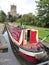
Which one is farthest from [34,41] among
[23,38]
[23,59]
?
[23,59]

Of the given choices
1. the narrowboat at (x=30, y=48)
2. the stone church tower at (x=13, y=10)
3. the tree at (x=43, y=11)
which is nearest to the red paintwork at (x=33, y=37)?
the narrowboat at (x=30, y=48)

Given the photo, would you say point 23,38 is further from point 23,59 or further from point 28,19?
point 28,19

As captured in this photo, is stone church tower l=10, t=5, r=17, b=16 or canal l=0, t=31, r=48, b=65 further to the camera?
stone church tower l=10, t=5, r=17, b=16

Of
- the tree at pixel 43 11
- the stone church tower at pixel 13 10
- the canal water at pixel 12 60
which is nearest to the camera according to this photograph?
the canal water at pixel 12 60

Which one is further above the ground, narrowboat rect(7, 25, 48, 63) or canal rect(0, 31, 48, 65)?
narrowboat rect(7, 25, 48, 63)

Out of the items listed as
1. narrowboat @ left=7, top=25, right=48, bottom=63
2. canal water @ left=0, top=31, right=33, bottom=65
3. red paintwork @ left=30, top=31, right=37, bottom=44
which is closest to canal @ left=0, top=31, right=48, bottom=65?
canal water @ left=0, top=31, right=33, bottom=65

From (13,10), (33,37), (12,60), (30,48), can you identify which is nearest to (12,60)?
(12,60)

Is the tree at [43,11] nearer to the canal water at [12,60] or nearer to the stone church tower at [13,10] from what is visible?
the canal water at [12,60]

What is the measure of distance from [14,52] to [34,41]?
2999mm

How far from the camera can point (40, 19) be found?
2282 inches

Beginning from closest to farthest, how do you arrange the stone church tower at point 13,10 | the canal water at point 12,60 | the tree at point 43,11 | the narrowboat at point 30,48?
the narrowboat at point 30,48 < the canal water at point 12,60 < the tree at point 43,11 < the stone church tower at point 13,10

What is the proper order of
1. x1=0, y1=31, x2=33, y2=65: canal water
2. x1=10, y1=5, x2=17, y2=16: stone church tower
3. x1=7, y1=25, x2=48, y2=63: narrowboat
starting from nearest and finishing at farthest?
1. x1=7, y1=25, x2=48, y2=63: narrowboat
2. x1=0, y1=31, x2=33, y2=65: canal water
3. x1=10, y1=5, x2=17, y2=16: stone church tower

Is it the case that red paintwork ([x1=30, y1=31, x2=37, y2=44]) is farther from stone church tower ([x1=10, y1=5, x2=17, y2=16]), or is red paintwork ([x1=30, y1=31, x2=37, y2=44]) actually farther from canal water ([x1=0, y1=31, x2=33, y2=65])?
stone church tower ([x1=10, y1=5, x2=17, y2=16])

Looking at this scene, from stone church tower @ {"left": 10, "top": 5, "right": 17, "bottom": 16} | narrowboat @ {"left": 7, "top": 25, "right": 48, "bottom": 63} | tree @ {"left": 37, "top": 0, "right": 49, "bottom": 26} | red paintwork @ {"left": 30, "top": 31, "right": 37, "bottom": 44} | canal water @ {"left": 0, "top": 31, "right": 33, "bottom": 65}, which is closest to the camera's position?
narrowboat @ {"left": 7, "top": 25, "right": 48, "bottom": 63}
